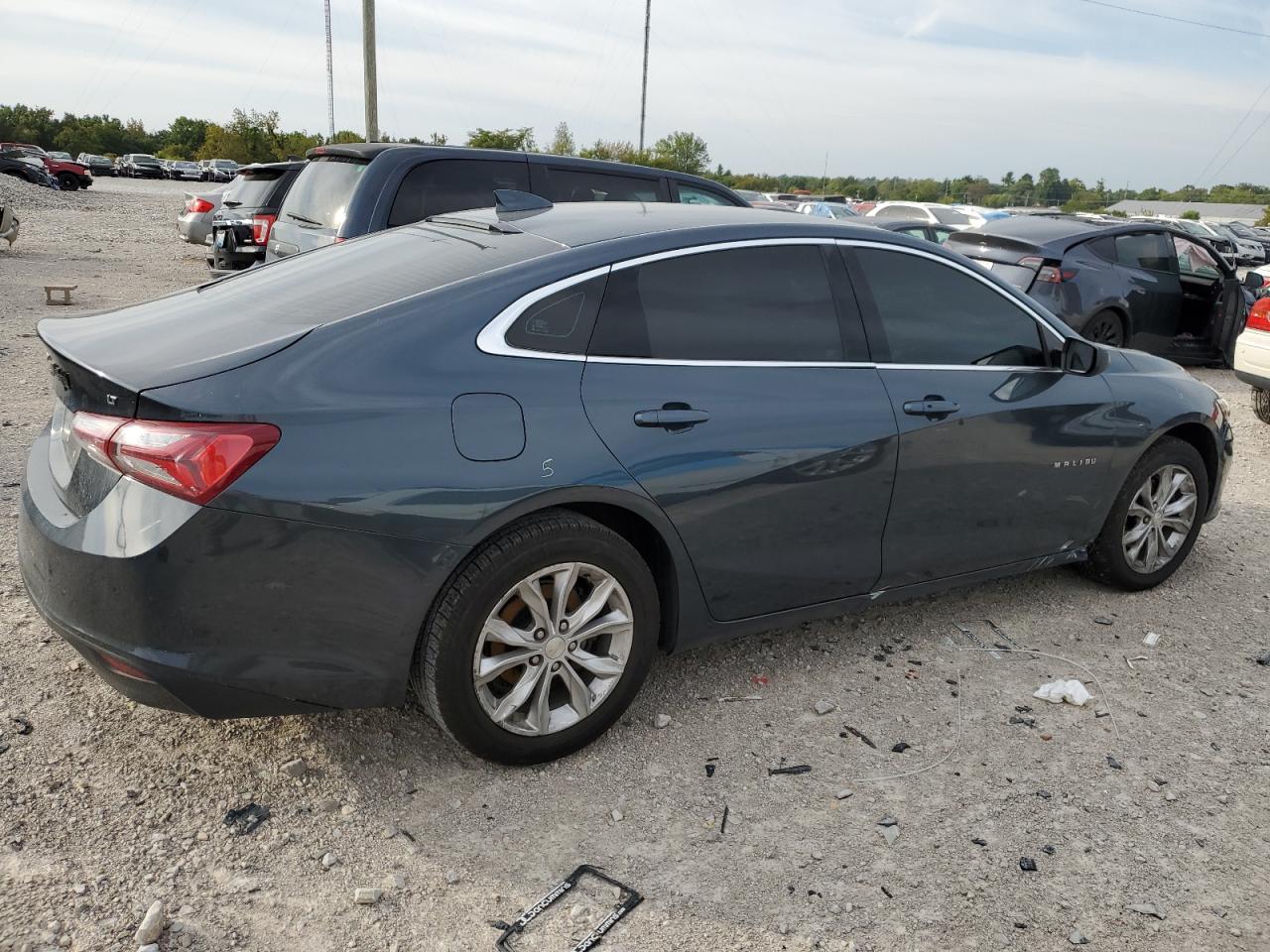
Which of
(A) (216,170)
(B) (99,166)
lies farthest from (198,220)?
(B) (99,166)

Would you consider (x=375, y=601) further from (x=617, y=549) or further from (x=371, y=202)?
(x=371, y=202)

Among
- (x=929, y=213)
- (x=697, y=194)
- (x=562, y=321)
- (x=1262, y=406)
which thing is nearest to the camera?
(x=562, y=321)

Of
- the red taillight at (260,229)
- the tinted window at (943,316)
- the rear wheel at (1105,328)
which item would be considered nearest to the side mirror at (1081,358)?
the tinted window at (943,316)

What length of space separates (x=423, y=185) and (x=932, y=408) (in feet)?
14.7

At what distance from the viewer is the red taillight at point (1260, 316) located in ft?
27.9

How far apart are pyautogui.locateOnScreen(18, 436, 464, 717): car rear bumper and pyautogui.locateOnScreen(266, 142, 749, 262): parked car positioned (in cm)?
444

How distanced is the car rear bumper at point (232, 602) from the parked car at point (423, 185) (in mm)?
4444

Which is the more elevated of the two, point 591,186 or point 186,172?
point 591,186

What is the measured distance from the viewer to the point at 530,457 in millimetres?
2963

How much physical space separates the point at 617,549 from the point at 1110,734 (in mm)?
1900

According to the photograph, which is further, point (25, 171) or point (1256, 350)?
point (25, 171)

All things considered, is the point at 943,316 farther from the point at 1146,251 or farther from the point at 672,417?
the point at 1146,251

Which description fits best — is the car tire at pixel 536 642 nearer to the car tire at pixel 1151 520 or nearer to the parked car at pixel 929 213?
the car tire at pixel 1151 520

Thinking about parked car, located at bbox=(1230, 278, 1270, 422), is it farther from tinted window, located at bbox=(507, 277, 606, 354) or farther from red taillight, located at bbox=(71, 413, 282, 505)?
red taillight, located at bbox=(71, 413, 282, 505)
